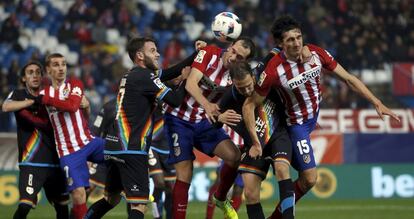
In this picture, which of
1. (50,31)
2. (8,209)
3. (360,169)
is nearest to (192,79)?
(8,209)

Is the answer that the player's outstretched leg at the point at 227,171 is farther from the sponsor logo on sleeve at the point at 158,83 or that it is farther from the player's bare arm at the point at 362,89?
the player's bare arm at the point at 362,89

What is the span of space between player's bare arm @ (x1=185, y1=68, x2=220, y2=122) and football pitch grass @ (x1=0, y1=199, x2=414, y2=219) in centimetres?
405

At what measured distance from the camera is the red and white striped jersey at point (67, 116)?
402 inches

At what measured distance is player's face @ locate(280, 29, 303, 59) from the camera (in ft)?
31.5

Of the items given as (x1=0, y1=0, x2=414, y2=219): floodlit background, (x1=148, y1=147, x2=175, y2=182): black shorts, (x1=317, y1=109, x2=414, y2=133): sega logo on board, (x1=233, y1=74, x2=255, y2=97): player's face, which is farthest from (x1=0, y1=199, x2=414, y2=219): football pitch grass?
(x1=233, y1=74, x2=255, y2=97): player's face

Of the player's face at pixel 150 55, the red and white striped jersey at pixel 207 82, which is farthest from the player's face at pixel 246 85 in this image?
the player's face at pixel 150 55

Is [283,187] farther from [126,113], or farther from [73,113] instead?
[73,113]

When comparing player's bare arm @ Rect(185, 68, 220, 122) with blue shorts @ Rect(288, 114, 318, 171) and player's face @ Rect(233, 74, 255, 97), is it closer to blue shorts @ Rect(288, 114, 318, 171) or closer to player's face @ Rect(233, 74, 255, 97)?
player's face @ Rect(233, 74, 255, 97)

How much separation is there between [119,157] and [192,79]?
112 centimetres

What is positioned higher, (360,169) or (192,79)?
(192,79)

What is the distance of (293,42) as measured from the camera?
9.60 metres

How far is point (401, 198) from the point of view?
58.4 feet

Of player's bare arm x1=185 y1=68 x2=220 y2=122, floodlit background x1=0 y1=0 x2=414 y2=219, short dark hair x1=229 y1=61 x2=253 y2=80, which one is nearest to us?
player's bare arm x1=185 y1=68 x2=220 y2=122

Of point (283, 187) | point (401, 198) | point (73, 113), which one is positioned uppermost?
point (73, 113)
